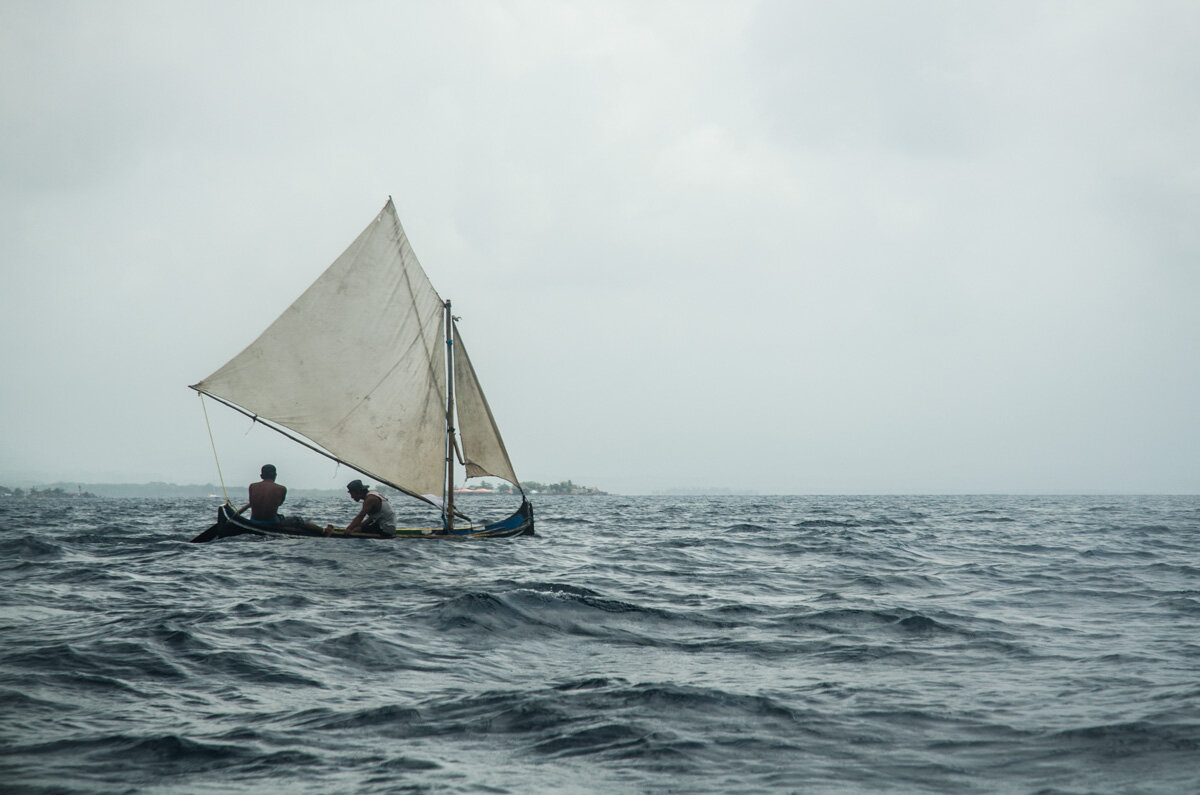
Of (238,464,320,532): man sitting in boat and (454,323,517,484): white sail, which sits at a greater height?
(454,323,517,484): white sail

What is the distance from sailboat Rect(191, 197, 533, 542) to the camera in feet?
62.3

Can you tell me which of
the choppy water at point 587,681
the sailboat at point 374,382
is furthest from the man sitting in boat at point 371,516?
the choppy water at point 587,681

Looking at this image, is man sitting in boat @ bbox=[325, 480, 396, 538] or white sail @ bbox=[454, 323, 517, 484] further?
white sail @ bbox=[454, 323, 517, 484]

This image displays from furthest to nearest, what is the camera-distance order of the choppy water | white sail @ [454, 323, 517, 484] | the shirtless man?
white sail @ [454, 323, 517, 484] → the shirtless man → the choppy water

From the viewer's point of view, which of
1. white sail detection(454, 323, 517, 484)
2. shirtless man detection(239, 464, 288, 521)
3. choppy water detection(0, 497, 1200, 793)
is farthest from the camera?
white sail detection(454, 323, 517, 484)

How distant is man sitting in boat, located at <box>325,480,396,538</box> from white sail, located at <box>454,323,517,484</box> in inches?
109

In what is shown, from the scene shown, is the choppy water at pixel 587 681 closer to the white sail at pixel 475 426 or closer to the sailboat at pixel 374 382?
the sailboat at pixel 374 382

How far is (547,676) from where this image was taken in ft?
24.7

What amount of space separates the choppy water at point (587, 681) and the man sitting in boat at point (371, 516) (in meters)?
3.95

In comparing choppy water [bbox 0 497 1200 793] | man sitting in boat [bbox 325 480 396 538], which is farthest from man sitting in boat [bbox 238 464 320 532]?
choppy water [bbox 0 497 1200 793]

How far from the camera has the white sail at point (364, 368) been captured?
19047 millimetres

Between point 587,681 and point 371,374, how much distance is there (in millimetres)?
13989

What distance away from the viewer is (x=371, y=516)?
63.1 ft

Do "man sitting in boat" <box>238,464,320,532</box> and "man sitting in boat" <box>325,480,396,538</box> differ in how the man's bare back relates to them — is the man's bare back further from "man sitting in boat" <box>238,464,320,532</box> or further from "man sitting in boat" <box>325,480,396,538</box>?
"man sitting in boat" <box>325,480,396,538</box>
